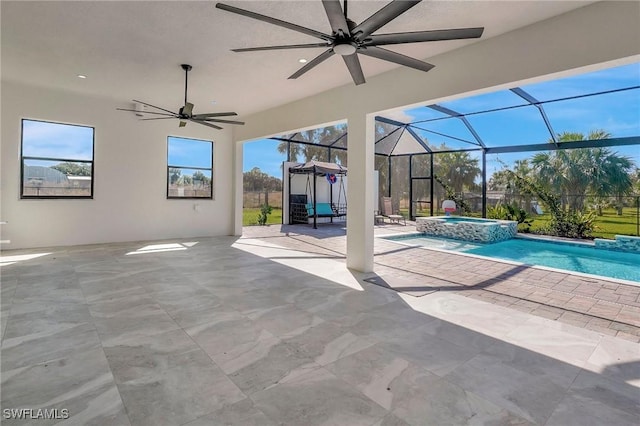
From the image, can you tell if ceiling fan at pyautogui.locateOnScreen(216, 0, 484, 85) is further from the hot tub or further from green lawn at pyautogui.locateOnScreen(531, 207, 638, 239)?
green lawn at pyautogui.locateOnScreen(531, 207, 638, 239)

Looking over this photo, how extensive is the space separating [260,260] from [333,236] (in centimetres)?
339

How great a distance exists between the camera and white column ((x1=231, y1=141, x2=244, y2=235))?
8398 mm

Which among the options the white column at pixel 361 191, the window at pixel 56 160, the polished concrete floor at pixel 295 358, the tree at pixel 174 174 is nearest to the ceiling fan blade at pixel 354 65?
the white column at pixel 361 191

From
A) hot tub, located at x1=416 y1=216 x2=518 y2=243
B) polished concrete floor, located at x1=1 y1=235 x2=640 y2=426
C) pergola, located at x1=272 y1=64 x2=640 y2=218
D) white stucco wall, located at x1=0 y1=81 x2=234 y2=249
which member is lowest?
polished concrete floor, located at x1=1 y1=235 x2=640 y2=426

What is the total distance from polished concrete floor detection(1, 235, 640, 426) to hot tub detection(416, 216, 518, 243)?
A: 18.0ft

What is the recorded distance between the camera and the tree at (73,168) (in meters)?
6.31

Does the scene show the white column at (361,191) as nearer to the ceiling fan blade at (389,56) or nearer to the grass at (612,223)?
the ceiling fan blade at (389,56)

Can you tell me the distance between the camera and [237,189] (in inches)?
333

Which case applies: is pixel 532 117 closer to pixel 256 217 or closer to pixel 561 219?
pixel 561 219

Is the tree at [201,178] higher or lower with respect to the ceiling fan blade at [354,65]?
lower

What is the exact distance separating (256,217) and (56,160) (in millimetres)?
6329

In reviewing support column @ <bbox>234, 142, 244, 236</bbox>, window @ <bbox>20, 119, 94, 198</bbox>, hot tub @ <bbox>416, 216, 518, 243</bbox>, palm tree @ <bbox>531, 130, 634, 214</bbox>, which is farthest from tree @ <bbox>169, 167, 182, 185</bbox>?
palm tree @ <bbox>531, 130, 634, 214</bbox>

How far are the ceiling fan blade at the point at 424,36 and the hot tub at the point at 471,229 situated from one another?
7111mm

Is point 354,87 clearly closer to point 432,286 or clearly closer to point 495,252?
point 432,286
